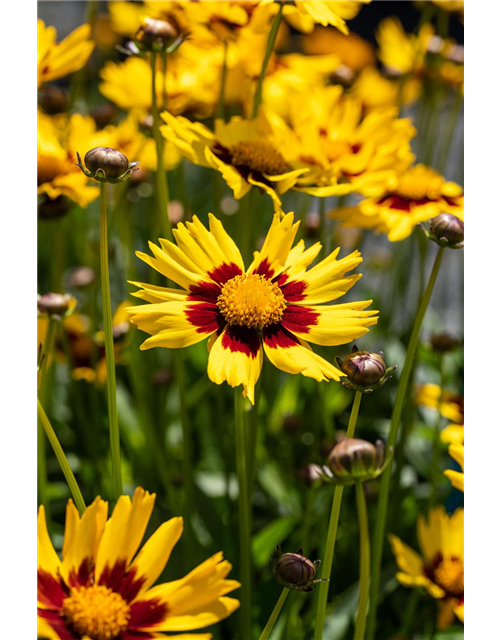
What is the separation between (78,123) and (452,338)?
1.56 ft

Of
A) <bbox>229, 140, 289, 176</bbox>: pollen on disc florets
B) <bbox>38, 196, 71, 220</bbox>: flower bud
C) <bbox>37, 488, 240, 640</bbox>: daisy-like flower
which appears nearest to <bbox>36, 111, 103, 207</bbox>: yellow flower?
<bbox>38, 196, 71, 220</bbox>: flower bud

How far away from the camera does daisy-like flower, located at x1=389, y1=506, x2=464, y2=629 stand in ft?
2.55

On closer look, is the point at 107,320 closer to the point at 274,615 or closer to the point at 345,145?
the point at 274,615

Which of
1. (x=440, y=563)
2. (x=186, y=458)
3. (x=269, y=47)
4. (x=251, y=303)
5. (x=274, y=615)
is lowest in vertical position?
(x=440, y=563)

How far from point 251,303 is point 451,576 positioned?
1.31 ft

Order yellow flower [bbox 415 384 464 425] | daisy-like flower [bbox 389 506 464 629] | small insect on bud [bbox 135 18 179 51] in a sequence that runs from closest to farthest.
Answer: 1. small insect on bud [bbox 135 18 179 51]
2. daisy-like flower [bbox 389 506 464 629]
3. yellow flower [bbox 415 384 464 425]

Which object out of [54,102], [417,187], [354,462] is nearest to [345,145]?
[417,187]

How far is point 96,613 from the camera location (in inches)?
19.1

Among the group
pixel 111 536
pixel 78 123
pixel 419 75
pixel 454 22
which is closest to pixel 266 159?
pixel 78 123

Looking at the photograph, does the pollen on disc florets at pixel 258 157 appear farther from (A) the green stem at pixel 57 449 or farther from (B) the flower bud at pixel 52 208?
(A) the green stem at pixel 57 449

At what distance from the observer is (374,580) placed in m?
0.72

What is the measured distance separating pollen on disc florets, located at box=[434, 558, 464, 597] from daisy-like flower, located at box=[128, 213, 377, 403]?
0.36 meters

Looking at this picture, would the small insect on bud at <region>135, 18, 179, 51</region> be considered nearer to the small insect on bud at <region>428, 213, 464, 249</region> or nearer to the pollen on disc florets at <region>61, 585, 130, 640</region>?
the small insect on bud at <region>428, 213, 464, 249</region>

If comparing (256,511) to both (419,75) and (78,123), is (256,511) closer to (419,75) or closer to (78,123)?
(78,123)
